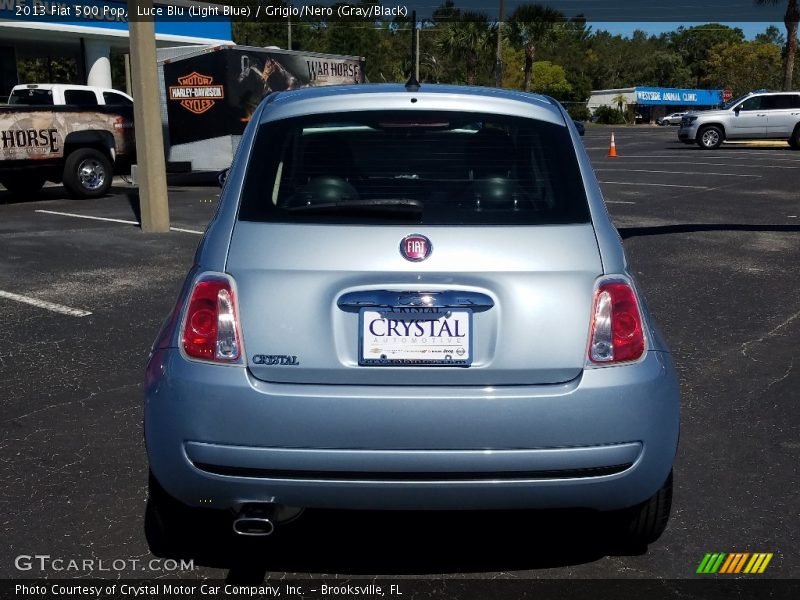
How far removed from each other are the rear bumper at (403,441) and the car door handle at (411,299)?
0.26 meters

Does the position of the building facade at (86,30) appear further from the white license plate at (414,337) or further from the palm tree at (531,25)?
the palm tree at (531,25)

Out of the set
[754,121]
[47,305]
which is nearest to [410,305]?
[47,305]

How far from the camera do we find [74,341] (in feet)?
21.7

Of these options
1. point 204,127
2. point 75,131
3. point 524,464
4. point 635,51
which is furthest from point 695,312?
point 635,51

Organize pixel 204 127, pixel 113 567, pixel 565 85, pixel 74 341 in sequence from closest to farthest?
1. pixel 113 567
2. pixel 74 341
3. pixel 204 127
4. pixel 565 85

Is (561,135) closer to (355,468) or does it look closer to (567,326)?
(567,326)

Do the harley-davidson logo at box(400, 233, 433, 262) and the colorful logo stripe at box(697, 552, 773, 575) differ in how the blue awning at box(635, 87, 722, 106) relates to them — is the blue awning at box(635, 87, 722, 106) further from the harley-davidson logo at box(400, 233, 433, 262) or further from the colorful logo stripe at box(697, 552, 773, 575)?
the harley-davidson logo at box(400, 233, 433, 262)

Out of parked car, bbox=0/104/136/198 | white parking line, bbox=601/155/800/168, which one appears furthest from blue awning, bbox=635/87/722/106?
parked car, bbox=0/104/136/198

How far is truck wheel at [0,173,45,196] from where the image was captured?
17266mm

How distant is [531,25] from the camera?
64.0 m

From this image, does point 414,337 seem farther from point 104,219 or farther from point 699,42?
point 699,42

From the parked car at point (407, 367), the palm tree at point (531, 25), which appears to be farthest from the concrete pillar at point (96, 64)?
the palm tree at point (531, 25)

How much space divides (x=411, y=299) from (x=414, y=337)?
0.12 m

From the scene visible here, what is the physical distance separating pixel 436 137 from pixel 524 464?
127 cm
